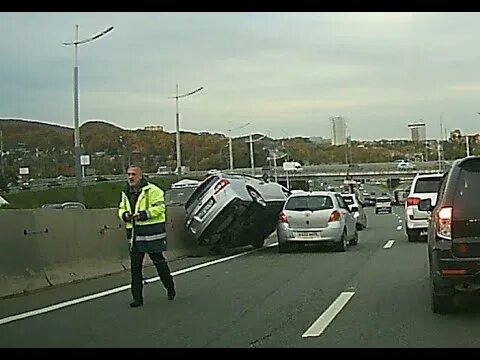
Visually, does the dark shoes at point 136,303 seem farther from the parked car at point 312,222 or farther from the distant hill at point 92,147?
the distant hill at point 92,147

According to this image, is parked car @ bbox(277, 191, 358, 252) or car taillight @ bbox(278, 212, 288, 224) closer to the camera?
parked car @ bbox(277, 191, 358, 252)

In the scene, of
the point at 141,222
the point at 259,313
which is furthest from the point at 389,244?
the point at 259,313

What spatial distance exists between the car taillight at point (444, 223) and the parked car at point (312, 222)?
11.7 metres

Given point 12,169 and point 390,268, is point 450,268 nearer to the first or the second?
point 390,268

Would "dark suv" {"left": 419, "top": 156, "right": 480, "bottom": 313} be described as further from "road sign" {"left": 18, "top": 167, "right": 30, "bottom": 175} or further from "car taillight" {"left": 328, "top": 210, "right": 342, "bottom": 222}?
"road sign" {"left": 18, "top": 167, "right": 30, "bottom": 175}

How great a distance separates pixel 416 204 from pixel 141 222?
13.7 meters

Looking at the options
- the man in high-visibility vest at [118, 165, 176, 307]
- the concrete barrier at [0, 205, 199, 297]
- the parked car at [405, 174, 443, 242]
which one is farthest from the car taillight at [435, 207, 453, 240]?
the parked car at [405, 174, 443, 242]

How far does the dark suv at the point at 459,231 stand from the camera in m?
9.70

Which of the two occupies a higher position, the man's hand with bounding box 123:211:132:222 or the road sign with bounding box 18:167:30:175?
the road sign with bounding box 18:167:30:175

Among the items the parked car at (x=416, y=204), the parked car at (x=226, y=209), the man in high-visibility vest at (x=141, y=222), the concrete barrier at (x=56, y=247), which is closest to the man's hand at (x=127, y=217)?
the man in high-visibility vest at (x=141, y=222)

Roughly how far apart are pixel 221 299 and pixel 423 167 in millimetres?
114159

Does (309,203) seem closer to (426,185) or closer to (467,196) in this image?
(426,185)

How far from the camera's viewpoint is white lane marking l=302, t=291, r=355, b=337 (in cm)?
957

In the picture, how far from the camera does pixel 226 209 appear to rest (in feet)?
68.3
